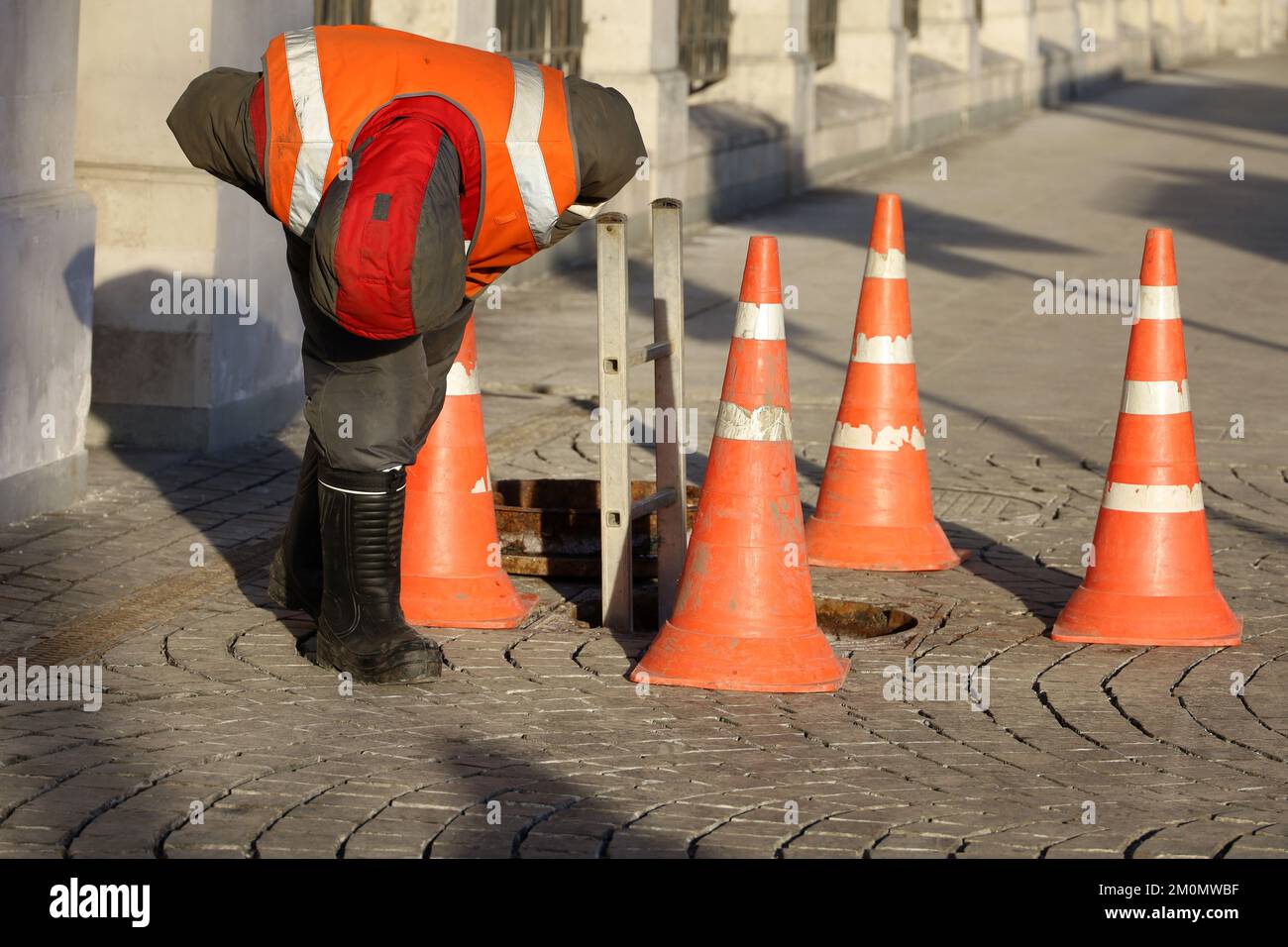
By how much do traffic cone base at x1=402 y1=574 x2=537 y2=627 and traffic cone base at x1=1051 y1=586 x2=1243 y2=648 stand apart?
147cm

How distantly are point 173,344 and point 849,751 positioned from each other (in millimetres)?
4122

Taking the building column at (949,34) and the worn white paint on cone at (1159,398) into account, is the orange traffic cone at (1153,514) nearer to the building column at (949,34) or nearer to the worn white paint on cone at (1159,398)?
the worn white paint on cone at (1159,398)

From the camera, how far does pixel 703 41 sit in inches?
671

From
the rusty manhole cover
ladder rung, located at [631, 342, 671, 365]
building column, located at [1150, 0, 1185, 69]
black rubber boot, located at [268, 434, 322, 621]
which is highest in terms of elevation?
ladder rung, located at [631, 342, 671, 365]

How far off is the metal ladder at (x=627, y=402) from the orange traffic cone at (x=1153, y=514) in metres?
1.09

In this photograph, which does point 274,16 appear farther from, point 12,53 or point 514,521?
point 514,521

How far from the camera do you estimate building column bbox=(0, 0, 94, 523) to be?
665 cm

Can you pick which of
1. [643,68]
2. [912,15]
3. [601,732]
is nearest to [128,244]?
[601,732]

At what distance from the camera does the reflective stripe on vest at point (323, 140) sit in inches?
190

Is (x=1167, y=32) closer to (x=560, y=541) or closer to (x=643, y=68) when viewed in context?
(x=643, y=68)

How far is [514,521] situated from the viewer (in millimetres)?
6473

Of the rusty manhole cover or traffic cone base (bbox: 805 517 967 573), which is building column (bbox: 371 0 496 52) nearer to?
traffic cone base (bbox: 805 517 967 573)

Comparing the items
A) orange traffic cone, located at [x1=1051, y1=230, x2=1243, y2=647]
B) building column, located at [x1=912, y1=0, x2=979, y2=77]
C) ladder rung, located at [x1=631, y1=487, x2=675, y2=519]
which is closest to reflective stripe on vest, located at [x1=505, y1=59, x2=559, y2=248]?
ladder rung, located at [x1=631, y1=487, x2=675, y2=519]

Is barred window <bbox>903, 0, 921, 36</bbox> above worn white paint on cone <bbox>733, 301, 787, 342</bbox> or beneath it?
beneath
